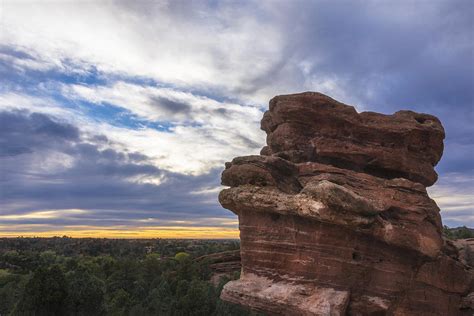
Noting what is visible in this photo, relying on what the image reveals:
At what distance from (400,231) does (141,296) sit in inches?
2035

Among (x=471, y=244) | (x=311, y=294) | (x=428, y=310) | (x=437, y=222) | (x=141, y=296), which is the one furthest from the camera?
(x=141, y=296)

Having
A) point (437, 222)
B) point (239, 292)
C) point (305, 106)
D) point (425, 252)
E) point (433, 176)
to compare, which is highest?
point (305, 106)

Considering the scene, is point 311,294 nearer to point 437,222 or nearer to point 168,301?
point 437,222

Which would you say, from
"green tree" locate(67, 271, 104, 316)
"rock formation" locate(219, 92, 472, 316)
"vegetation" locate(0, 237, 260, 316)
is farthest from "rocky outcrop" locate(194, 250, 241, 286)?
"rock formation" locate(219, 92, 472, 316)

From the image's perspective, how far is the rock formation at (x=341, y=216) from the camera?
61.1ft

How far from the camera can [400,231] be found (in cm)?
1962

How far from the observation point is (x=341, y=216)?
1791 cm

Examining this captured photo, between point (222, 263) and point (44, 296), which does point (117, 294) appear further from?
point (222, 263)

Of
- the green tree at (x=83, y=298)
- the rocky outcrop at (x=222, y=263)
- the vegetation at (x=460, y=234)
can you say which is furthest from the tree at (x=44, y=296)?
the vegetation at (x=460, y=234)

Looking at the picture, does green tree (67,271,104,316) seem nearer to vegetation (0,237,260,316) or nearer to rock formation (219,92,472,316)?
vegetation (0,237,260,316)

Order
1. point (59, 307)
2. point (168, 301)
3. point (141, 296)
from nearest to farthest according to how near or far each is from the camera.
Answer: point (59, 307) < point (168, 301) < point (141, 296)

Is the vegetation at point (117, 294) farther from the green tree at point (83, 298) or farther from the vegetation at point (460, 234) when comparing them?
the vegetation at point (460, 234)

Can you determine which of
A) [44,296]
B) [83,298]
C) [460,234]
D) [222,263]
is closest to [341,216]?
[44,296]

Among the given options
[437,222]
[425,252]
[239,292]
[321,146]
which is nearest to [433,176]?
[437,222]
